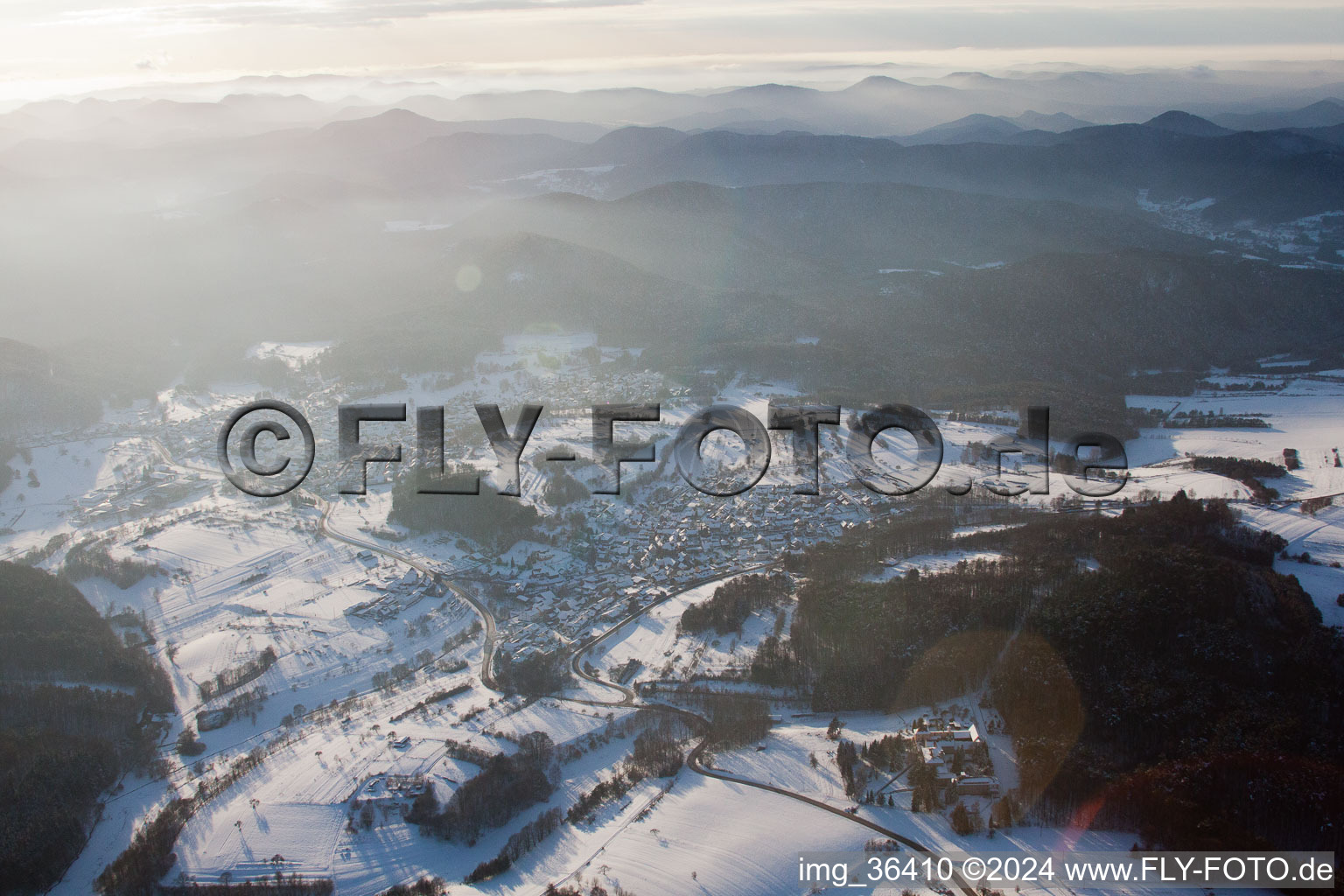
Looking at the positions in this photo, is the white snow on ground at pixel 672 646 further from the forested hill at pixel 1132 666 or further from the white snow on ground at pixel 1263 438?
the white snow on ground at pixel 1263 438

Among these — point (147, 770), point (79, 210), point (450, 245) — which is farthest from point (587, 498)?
point (79, 210)

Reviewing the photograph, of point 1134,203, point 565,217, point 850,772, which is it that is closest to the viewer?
point 850,772

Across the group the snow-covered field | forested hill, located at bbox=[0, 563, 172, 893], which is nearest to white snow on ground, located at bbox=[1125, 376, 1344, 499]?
the snow-covered field

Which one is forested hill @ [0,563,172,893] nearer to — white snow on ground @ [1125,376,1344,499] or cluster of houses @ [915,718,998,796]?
cluster of houses @ [915,718,998,796]

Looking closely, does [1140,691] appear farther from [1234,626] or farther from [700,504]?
[700,504]

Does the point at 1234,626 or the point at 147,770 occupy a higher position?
the point at 1234,626

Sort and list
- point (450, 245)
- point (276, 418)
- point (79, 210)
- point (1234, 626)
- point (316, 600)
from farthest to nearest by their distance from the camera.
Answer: point (79, 210), point (450, 245), point (276, 418), point (316, 600), point (1234, 626)

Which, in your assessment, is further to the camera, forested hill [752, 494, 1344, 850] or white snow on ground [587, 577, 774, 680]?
white snow on ground [587, 577, 774, 680]
